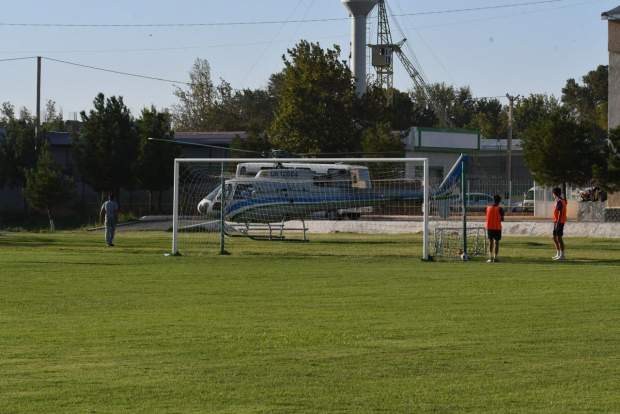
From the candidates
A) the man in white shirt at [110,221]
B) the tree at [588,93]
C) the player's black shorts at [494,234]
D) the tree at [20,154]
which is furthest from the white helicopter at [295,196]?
the tree at [588,93]

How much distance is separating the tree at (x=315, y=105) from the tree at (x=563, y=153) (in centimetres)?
1631

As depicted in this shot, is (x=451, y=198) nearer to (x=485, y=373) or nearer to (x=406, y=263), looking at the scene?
(x=406, y=263)

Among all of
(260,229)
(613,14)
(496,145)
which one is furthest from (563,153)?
(496,145)

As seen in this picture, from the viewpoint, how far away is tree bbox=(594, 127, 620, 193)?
33.0 meters

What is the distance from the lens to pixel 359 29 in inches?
2544

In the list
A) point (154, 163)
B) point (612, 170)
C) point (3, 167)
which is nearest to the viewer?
point (612, 170)

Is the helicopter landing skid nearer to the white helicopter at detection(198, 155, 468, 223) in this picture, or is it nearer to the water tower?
the white helicopter at detection(198, 155, 468, 223)

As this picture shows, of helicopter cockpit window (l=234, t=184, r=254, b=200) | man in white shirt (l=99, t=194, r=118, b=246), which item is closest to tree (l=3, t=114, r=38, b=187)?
helicopter cockpit window (l=234, t=184, r=254, b=200)

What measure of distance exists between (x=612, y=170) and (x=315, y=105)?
22020 millimetres

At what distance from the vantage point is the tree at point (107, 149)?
50.9 metres

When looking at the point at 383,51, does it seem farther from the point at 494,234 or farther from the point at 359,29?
the point at 494,234

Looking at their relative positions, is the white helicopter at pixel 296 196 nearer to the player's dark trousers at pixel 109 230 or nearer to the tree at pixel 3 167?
the player's dark trousers at pixel 109 230

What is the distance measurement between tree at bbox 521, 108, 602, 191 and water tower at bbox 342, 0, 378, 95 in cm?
2711

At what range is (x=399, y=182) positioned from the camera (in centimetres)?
3033
